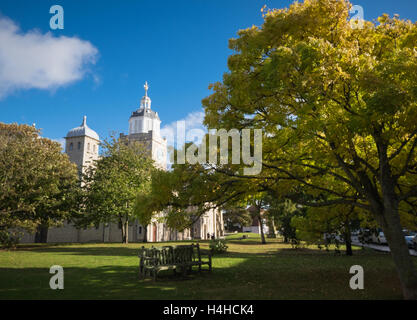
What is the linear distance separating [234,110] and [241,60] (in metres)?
1.40

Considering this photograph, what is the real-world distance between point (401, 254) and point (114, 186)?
31.6 meters

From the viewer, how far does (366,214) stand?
12.6 m

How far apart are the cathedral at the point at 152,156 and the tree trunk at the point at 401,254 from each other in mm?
32308

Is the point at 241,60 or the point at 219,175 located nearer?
the point at 241,60

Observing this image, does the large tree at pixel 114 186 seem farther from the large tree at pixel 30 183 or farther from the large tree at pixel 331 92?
the large tree at pixel 331 92

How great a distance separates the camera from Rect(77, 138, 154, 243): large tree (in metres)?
34.6

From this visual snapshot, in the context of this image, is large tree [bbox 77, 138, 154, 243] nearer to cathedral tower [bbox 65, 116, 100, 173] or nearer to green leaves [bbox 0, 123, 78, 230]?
green leaves [bbox 0, 123, 78, 230]

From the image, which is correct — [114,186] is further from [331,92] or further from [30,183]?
[331,92]

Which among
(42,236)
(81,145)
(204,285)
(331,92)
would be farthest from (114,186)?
(331,92)

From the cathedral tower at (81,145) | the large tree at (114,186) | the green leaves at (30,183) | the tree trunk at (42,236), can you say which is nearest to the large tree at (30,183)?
the green leaves at (30,183)

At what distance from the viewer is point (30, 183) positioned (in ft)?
73.9

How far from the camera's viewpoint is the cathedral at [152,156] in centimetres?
5172

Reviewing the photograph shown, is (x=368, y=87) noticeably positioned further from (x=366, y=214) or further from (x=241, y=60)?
(x=366, y=214)
